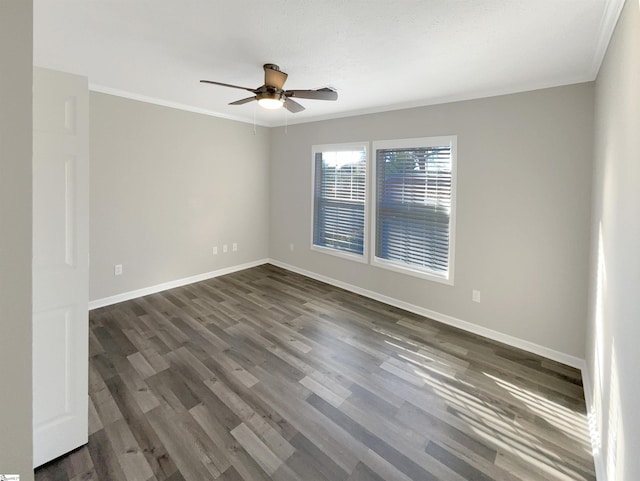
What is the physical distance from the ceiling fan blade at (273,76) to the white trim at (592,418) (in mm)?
3325

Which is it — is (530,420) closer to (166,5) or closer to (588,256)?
(588,256)

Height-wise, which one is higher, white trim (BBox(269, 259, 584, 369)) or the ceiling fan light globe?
the ceiling fan light globe

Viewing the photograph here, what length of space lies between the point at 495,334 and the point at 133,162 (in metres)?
4.82

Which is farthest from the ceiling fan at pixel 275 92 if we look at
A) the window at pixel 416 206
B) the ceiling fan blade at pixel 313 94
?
the window at pixel 416 206

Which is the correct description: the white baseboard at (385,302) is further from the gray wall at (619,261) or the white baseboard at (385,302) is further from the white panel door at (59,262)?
the white panel door at (59,262)

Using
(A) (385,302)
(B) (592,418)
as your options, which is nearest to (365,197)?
(A) (385,302)

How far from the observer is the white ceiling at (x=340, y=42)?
5.98ft

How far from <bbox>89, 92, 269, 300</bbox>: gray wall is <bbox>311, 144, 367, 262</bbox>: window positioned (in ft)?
4.07

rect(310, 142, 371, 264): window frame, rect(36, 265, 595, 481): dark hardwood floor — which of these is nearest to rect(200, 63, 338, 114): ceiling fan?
rect(310, 142, 371, 264): window frame

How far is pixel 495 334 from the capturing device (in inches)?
128

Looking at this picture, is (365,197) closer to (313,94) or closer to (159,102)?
(313,94)

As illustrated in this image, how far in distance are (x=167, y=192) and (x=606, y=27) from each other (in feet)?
15.5

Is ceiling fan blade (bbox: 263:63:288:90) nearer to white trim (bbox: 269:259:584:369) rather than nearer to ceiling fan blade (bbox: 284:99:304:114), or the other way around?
ceiling fan blade (bbox: 284:99:304:114)

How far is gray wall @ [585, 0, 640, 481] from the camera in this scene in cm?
123
